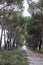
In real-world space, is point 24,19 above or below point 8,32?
above

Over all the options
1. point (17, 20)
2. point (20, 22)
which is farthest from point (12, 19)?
point (20, 22)

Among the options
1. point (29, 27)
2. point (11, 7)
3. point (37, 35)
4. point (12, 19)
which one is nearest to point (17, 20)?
point (12, 19)

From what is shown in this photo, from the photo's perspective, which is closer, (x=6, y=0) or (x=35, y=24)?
(x=6, y=0)

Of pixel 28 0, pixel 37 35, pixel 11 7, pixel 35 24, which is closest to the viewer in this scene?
pixel 28 0

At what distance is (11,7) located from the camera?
950 inches

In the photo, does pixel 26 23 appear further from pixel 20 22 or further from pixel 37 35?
pixel 37 35

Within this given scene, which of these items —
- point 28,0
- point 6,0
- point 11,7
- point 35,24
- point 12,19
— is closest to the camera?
point 28,0

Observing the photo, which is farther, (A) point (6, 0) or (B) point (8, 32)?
(B) point (8, 32)

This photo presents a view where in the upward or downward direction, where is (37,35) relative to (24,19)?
downward

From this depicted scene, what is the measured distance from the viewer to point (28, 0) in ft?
61.4

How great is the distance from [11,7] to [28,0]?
5701 millimetres

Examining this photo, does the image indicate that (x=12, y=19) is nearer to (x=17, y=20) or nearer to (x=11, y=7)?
(x=17, y=20)

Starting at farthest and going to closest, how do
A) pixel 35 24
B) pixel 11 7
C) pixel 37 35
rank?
pixel 37 35 → pixel 35 24 → pixel 11 7

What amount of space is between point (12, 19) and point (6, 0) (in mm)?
19719
